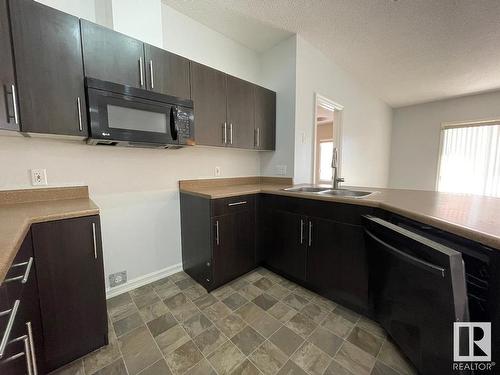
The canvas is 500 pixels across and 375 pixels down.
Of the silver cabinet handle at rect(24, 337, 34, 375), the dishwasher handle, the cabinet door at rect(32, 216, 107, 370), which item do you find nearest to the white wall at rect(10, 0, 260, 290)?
the cabinet door at rect(32, 216, 107, 370)

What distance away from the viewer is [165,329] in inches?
56.2

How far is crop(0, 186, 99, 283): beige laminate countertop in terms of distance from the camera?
71 centimetres

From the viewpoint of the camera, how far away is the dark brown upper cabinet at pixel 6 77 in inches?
42.0

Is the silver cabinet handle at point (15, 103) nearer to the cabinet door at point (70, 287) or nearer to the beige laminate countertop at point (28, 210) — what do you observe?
the beige laminate countertop at point (28, 210)

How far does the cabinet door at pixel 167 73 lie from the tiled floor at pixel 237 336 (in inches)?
69.2

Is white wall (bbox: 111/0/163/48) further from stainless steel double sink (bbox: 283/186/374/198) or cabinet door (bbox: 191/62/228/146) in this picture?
stainless steel double sink (bbox: 283/186/374/198)

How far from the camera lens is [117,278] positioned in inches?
70.7

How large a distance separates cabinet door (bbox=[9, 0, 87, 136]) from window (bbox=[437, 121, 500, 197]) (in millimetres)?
6320

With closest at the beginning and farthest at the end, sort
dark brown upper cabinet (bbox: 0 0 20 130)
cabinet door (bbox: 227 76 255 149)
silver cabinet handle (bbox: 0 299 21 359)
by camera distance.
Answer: silver cabinet handle (bbox: 0 299 21 359), dark brown upper cabinet (bbox: 0 0 20 130), cabinet door (bbox: 227 76 255 149)

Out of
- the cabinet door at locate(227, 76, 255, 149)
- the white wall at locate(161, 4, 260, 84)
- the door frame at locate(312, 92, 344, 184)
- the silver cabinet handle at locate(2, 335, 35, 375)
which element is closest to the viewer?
the silver cabinet handle at locate(2, 335, 35, 375)

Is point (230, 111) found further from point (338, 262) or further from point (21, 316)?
point (21, 316)

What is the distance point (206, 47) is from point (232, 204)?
1786 mm

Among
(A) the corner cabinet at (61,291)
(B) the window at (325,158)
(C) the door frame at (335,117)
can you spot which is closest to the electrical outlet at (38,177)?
(A) the corner cabinet at (61,291)

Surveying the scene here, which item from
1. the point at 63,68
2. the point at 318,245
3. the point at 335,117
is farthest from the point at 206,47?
the point at 318,245
